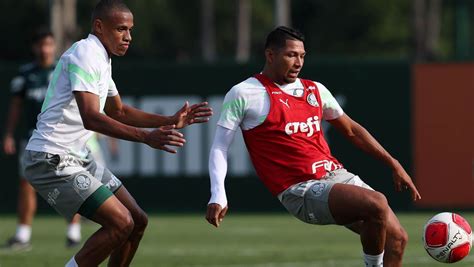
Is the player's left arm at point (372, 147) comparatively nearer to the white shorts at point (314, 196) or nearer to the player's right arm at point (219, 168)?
the white shorts at point (314, 196)

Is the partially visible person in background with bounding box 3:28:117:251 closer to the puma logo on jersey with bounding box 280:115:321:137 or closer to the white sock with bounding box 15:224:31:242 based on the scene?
the white sock with bounding box 15:224:31:242

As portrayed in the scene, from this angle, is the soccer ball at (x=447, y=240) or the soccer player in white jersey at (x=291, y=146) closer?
the soccer player in white jersey at (x=291, y=146)

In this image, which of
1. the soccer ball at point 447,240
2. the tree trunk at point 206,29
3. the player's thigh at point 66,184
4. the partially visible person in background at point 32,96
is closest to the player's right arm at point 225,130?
the player's thigh at point 66,184

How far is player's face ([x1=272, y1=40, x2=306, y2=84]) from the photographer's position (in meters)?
10.6

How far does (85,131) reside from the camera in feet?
34.0

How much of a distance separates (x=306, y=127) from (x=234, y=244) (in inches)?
265

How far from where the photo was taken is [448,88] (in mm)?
23656

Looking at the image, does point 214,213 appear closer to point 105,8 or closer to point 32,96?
point 105,8

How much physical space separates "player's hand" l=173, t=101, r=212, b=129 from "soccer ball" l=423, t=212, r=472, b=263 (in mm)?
2190

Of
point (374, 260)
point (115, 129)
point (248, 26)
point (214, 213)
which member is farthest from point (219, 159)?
point (248, 26)

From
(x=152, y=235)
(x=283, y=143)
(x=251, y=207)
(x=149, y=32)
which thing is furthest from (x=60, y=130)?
(x=149, y=32)

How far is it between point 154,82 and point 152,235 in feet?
19.8

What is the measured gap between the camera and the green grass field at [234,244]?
14.5 m

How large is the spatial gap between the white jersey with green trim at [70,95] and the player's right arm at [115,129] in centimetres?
11
